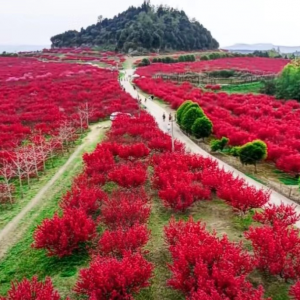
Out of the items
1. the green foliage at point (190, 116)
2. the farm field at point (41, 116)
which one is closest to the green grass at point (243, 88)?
the farm field at point (41, 116)

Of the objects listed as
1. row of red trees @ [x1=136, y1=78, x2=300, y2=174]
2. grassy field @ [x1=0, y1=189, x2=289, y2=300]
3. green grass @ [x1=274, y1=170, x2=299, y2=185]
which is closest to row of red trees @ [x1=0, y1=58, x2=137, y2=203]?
grassy field @ [x1=0, y1=189, x2=289, y2=300]

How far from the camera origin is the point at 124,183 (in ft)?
59.1

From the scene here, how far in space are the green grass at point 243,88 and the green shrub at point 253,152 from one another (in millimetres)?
35019

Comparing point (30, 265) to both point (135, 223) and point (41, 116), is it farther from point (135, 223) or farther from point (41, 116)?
point (41, 116)

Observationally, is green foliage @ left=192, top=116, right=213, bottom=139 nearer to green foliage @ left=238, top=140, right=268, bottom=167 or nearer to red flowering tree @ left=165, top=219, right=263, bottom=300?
green foliage @ left=238, top=140, right=268, bottom=167

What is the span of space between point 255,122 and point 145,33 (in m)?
86.6

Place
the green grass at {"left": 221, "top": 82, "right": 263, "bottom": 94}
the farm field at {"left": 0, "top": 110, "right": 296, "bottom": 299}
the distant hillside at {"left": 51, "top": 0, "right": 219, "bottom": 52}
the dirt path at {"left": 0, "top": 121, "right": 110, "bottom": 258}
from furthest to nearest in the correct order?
the distant hillside at {"left": 51, "top": 0, "right": 219, "bottom": 52}
the green grass at {"left": 221, "top": 82, "right": 263, "bottom": 94}
the dirt path at {"left": 0, "top": 121, "right": 110, "bottom": 258}
the farm field at {"left": 0, "top": 110, "right": 296, "bottom": 299}

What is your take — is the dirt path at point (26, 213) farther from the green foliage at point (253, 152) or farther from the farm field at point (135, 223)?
the green foliage at point (253, 152)

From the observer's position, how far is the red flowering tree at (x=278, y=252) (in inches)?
427

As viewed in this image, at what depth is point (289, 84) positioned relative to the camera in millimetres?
49625

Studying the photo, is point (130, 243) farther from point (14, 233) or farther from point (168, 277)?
point (14, 233)

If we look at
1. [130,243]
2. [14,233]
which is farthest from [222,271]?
[14,233]

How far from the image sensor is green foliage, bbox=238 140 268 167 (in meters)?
22.3

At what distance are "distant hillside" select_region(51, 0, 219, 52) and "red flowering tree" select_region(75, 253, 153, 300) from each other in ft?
337
